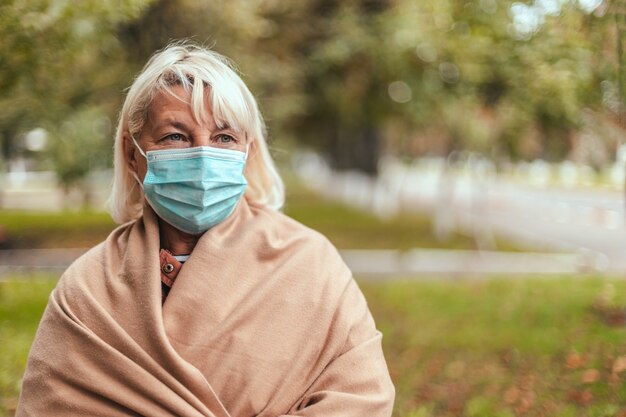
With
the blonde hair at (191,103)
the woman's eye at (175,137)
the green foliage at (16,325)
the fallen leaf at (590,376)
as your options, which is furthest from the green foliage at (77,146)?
the woman's eye at (175,137)

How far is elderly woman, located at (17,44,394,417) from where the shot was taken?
218 cm

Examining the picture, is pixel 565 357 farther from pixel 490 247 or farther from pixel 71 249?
pixel 71 249

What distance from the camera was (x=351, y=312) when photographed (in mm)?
2355

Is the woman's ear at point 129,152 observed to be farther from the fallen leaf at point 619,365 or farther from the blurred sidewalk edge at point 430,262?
the blurred sidewalk edge at point 430,262

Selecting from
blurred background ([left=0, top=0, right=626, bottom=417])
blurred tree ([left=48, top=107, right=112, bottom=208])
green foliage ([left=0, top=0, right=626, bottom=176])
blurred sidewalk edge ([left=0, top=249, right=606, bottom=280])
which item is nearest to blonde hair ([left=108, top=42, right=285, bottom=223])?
green foliage ([left=0, top=0, right=626, bottom=176])

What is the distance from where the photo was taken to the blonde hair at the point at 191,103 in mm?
2320

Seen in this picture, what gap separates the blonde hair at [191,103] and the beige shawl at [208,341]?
314mm

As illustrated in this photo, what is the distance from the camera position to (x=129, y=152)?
101 inches

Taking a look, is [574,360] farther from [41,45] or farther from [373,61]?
[373,61]

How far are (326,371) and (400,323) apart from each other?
6453 millimetres

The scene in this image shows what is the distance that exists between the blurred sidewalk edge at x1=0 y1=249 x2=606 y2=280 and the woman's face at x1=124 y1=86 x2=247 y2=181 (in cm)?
942

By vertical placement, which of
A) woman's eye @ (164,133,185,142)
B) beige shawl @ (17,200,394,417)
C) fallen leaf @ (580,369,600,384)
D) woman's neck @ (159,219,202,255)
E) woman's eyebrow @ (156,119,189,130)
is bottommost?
fallen leaf @ (580,369,600,384)

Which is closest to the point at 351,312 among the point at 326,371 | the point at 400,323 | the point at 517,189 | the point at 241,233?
the point at 326,371

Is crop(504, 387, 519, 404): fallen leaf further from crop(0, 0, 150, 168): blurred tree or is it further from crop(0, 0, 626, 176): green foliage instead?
crop(0, 0, 150, 168): blurred tree
